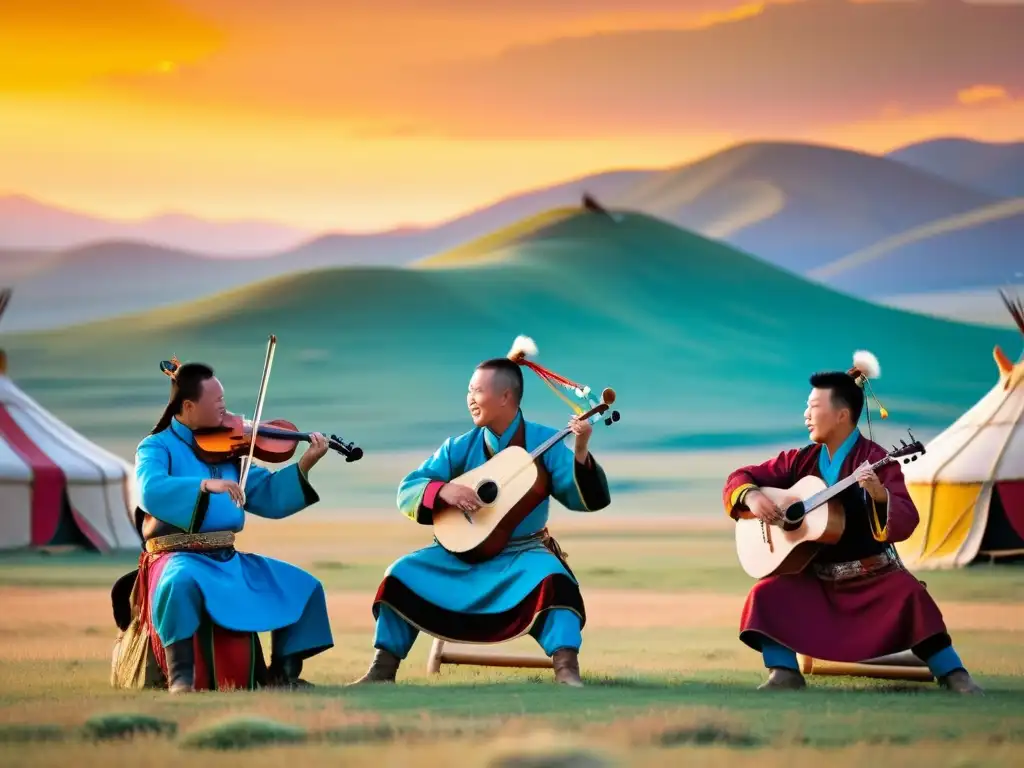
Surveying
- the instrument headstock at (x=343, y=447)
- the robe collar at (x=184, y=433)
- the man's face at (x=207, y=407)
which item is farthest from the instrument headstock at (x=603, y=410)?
the robe collar at (x=184, y=433)

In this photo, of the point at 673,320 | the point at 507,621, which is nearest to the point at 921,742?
the point at 507,621

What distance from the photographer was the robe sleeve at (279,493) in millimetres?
6477

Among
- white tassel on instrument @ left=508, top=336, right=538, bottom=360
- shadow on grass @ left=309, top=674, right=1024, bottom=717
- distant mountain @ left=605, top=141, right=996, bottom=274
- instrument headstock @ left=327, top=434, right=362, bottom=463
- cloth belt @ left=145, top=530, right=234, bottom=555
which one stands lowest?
shadow on grass @ left=309, top=674, right=1024, bottom=717

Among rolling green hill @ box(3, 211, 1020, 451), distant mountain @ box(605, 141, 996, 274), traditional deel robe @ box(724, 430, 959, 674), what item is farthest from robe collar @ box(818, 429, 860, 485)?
distant mountain @ box(605, 141, 996, 274)

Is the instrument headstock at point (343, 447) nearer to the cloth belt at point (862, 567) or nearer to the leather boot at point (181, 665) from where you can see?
the leather boot at point (181, 665)

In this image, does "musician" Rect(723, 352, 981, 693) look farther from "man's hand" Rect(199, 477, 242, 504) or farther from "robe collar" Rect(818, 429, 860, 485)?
"man's hand" Rect(199, 477, 242, 504)

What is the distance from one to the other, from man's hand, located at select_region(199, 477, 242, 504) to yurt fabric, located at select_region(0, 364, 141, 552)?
849 cm

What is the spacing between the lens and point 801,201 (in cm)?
4694

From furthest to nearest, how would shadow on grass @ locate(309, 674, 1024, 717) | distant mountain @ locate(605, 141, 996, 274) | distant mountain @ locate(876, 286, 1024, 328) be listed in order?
distant mountain @ locate(605, 141, 996, 274) < distant mountain @ locate(876, 286, 1024, 328) < shadow on grass @ locate(309, 674, 1024, 717)

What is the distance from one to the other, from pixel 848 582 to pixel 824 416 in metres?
0.59

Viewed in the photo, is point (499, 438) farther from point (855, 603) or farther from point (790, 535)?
point (855, 603)

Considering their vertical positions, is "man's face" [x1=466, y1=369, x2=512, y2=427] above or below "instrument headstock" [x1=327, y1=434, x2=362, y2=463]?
above

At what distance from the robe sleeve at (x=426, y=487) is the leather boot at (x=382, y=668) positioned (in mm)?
496

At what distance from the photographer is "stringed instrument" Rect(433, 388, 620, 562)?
6516 mm
